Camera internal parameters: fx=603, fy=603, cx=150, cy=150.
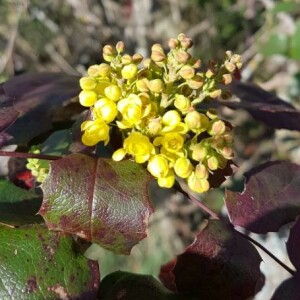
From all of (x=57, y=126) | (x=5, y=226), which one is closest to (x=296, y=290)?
(x=5, y=226)

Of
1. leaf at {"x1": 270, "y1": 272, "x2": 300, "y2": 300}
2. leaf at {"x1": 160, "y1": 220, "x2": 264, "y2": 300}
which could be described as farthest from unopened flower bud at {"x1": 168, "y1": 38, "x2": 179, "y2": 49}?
leaf at {"x1": 270, "y1": 272, "x2": 300, "y2": 300}

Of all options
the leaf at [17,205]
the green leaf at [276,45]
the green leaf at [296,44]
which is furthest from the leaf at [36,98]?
the green leaf at [276,45]

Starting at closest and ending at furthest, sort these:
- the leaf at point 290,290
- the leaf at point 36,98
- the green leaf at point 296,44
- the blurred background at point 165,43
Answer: the leaf at point 290,290
the leaf at point 36,98
the green leaf at point 296,44
the blurred background at point 165,43

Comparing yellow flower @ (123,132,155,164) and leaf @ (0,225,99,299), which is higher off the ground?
yellow flower @ (123,132,155,164)

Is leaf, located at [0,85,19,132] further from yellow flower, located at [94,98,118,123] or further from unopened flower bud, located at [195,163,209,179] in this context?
unopened flower bud, located at [195,163,209,179]

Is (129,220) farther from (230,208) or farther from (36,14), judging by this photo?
(36,14)

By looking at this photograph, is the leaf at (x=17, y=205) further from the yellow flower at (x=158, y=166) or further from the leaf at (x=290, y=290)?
the leaf at (x=290, y=290)
